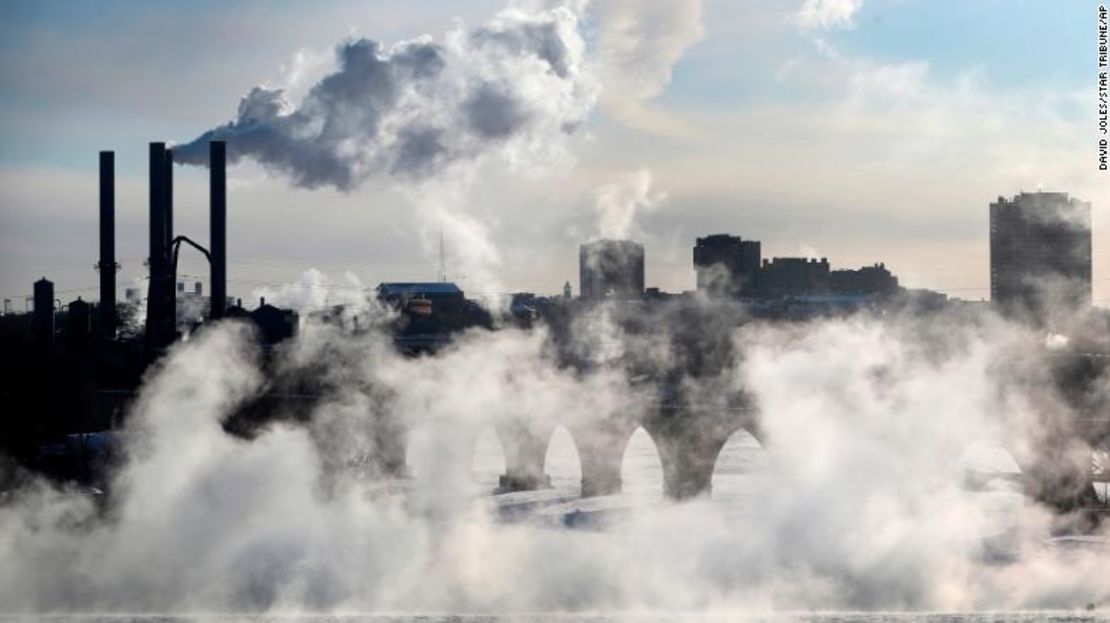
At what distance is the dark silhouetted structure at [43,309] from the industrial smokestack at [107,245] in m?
3.94

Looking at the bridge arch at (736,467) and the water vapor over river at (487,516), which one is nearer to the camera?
the water vapor over river at (487,516)

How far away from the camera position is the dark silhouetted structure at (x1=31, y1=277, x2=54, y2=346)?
103m

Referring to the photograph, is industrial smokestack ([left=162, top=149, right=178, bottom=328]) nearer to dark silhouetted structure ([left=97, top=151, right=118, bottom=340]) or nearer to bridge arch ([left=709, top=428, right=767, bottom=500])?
dark silhouetted structure ([left=97, top=151, right=118, bottom=340])

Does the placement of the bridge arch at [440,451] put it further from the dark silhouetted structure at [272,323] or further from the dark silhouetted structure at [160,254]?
the dark silhouetted structure at [272,323]

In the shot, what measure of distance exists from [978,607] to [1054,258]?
5961 inches

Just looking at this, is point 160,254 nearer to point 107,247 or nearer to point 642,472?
point 107,247

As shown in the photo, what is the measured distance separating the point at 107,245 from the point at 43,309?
13678 mm

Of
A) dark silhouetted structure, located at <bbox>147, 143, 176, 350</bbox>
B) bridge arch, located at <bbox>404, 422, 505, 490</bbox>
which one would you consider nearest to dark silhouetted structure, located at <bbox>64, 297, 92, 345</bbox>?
dark silhouetted structure, located at <bbox>147, 143, 176, 350</bbox>

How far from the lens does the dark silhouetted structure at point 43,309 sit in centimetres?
10294

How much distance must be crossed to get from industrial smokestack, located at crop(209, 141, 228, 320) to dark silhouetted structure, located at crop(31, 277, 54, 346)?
13048 millimetres

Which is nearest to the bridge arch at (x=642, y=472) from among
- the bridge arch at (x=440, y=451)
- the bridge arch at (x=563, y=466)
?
the bridge arch at (x=563, y=466)

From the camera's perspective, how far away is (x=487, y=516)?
62.8 m

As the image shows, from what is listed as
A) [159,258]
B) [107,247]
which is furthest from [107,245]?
[159,258]

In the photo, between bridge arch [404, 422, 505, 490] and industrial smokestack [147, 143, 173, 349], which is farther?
industrial smokestack [147, 143, 173, 349]
